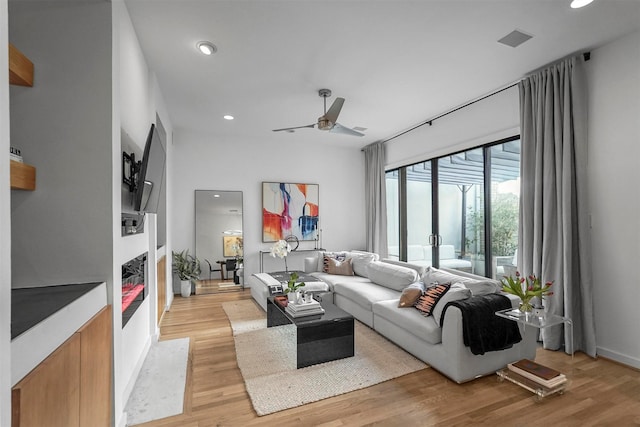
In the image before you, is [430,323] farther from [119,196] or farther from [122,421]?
[119,196]

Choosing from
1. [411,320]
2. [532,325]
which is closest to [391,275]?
[411,320]

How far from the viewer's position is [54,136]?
1708 mm

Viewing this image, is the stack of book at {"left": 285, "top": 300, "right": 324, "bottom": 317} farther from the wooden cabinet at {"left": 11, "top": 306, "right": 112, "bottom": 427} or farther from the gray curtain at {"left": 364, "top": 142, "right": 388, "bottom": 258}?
the gray curtain at {"left": 364, "top": 142, "right": 388, "bottom": 258}

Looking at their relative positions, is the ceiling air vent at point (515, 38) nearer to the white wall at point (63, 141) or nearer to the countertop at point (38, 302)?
the white wall at point (63, 141)

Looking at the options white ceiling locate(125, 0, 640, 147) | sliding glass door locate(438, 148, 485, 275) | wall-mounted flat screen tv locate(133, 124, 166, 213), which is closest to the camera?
wall-mounted flat screen tv locate(133, 124, 166, 213)

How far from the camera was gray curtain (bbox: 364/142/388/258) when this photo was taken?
6227 mm

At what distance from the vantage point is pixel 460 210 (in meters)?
4.65

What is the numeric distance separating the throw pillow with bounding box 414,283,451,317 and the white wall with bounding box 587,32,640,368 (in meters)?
1.49

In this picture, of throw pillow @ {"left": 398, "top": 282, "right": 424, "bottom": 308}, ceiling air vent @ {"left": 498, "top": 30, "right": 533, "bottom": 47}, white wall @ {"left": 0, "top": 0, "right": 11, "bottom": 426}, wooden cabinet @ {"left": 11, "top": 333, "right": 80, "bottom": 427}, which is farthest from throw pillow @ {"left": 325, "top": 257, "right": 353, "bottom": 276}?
white wall @ {"left": 0, "top": 0, "right": 11, "bottom": 426}

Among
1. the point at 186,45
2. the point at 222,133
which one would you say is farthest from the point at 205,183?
the point at 186,45

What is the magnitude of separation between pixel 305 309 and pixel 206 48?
255 cm

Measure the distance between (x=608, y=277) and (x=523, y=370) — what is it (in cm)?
136

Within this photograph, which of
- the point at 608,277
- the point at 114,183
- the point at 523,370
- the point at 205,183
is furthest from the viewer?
the point at 205,183

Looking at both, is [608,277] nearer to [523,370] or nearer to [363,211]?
[523,370]
